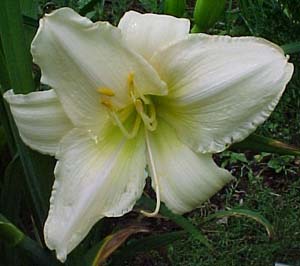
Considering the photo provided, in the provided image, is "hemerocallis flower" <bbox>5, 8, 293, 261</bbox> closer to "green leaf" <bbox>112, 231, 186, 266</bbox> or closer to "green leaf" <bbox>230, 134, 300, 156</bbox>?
"green leaf" <bbox>230, 134, 300, 156</bbox>

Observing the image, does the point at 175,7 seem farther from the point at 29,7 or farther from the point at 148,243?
the point at 148,243

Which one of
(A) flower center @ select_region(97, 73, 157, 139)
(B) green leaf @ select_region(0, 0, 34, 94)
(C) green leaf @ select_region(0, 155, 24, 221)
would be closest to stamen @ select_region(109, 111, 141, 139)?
(A) flower center @ select_region(97, 73, 157, 139)

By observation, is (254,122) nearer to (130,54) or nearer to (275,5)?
(130,54)

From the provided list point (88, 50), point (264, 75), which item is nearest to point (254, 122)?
point (264, 75)

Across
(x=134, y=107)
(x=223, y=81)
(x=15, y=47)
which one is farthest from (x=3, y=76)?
(x=223, y=81)

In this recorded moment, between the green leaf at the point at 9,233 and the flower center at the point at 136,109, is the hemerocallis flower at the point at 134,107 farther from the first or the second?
the green leaf at the point at 9,233

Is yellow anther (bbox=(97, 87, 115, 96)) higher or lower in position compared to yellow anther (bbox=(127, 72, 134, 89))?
lower

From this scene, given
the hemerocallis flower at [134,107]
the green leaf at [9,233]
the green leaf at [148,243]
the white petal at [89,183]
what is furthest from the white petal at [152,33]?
the green leaf at [148,243]

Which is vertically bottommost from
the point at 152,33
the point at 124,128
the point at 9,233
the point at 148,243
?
the point at 148,243
